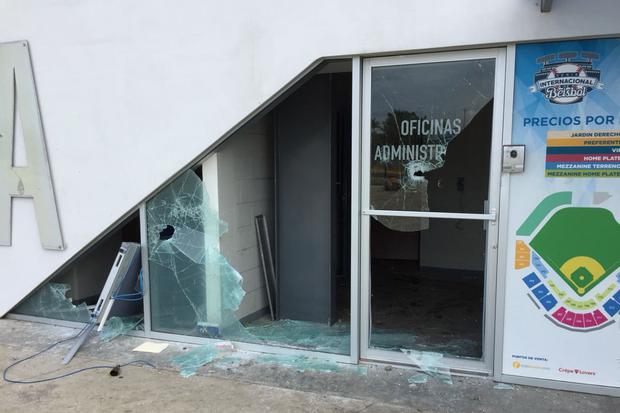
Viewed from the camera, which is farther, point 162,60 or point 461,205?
point 461,205

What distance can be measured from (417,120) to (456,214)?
0.75 metres

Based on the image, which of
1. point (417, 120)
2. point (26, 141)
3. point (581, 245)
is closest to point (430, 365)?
point (581, 245)

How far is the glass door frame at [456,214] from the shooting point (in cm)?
327

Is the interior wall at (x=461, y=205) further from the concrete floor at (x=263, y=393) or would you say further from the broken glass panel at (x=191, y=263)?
the broken glass panel at (x=191, y=263)

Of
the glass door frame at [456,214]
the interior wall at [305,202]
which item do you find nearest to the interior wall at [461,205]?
the interior wall at [305,202]

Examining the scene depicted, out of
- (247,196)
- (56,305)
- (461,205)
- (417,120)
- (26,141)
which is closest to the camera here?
(417,120)

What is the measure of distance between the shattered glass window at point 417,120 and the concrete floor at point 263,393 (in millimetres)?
1192

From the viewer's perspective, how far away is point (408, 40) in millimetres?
3330

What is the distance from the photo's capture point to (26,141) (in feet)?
14.9

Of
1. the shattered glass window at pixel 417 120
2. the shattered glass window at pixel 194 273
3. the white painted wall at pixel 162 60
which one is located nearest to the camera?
the white painted wall at pixel 162 60

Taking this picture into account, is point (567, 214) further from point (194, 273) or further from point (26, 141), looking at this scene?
point (26, 141)

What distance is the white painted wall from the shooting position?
10.6 feet

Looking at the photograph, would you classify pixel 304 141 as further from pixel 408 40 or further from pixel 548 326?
pixel 548 326

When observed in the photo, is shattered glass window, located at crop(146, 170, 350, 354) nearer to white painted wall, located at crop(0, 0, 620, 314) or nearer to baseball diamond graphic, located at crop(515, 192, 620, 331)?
white painted wall, located at crop(0, 0, 620, 314)
